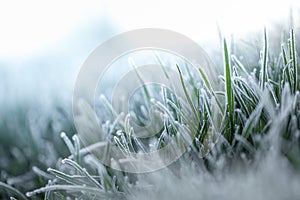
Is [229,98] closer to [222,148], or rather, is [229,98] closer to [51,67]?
[222,148]

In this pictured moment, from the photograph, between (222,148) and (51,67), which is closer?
(222,148)

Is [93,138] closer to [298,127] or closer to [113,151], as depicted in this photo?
[113,151]

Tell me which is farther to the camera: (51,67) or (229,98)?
(51,67)

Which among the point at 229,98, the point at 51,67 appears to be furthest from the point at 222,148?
the point at 51,67

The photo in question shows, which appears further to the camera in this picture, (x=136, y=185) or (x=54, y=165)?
(x=54, y=165)

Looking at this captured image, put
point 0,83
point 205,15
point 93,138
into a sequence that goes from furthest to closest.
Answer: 1. point 0,83
2. point 205,15
3. point 93,138

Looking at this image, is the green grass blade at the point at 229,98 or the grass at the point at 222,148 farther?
the green grass blade at the point at 229,98

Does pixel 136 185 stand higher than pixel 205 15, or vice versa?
pixel 205 15

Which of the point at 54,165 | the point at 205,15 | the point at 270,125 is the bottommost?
the point at 54,165

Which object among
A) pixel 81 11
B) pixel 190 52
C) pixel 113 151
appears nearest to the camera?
pixel 113 151

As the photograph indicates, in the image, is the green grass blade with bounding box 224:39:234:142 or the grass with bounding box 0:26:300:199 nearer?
the grass with bounding box 0:26:300:199

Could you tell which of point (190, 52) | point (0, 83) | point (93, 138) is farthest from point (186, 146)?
point (0, 83)
